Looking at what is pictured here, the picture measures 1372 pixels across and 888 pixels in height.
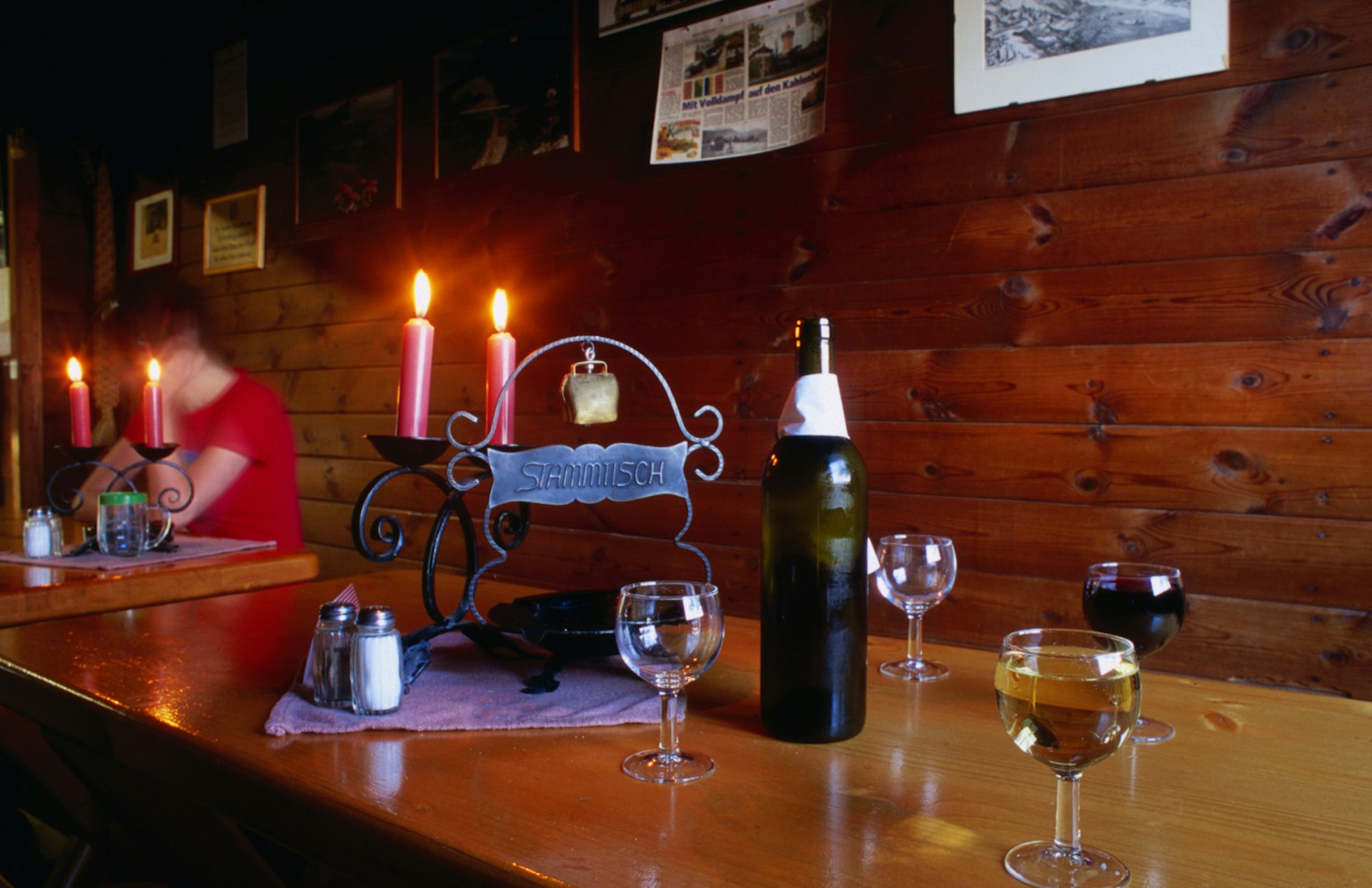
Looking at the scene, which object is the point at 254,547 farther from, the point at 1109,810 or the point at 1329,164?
the point at 1329,164

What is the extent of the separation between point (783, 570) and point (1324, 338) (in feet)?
4.48

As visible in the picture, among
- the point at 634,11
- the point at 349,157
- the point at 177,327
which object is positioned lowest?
the point at 177,327

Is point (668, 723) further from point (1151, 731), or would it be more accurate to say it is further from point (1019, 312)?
point (1019, 312)

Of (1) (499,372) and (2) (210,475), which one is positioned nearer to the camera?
(1) (499,372)

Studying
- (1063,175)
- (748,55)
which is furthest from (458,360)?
(1063,175)

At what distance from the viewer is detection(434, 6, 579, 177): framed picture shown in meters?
2.58

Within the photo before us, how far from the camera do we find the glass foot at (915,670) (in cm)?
103

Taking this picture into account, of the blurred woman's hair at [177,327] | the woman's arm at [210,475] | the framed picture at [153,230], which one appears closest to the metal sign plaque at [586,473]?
the woman's arm at [210,475]

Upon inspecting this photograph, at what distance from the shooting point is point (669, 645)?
0.72 m

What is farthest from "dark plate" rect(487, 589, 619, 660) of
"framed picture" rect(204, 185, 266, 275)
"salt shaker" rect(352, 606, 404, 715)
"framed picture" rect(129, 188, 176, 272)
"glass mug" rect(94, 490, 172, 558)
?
"framed picture" rect(129, 188, 176, 272)

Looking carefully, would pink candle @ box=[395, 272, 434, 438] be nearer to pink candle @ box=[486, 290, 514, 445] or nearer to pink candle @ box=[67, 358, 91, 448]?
pink candle @ box=[486, 290, 514, 445]

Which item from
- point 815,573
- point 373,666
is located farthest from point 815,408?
point 373,666

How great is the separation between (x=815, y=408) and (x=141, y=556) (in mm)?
1654

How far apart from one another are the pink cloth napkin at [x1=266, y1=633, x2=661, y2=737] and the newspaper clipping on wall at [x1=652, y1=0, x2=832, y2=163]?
159 centimetres
